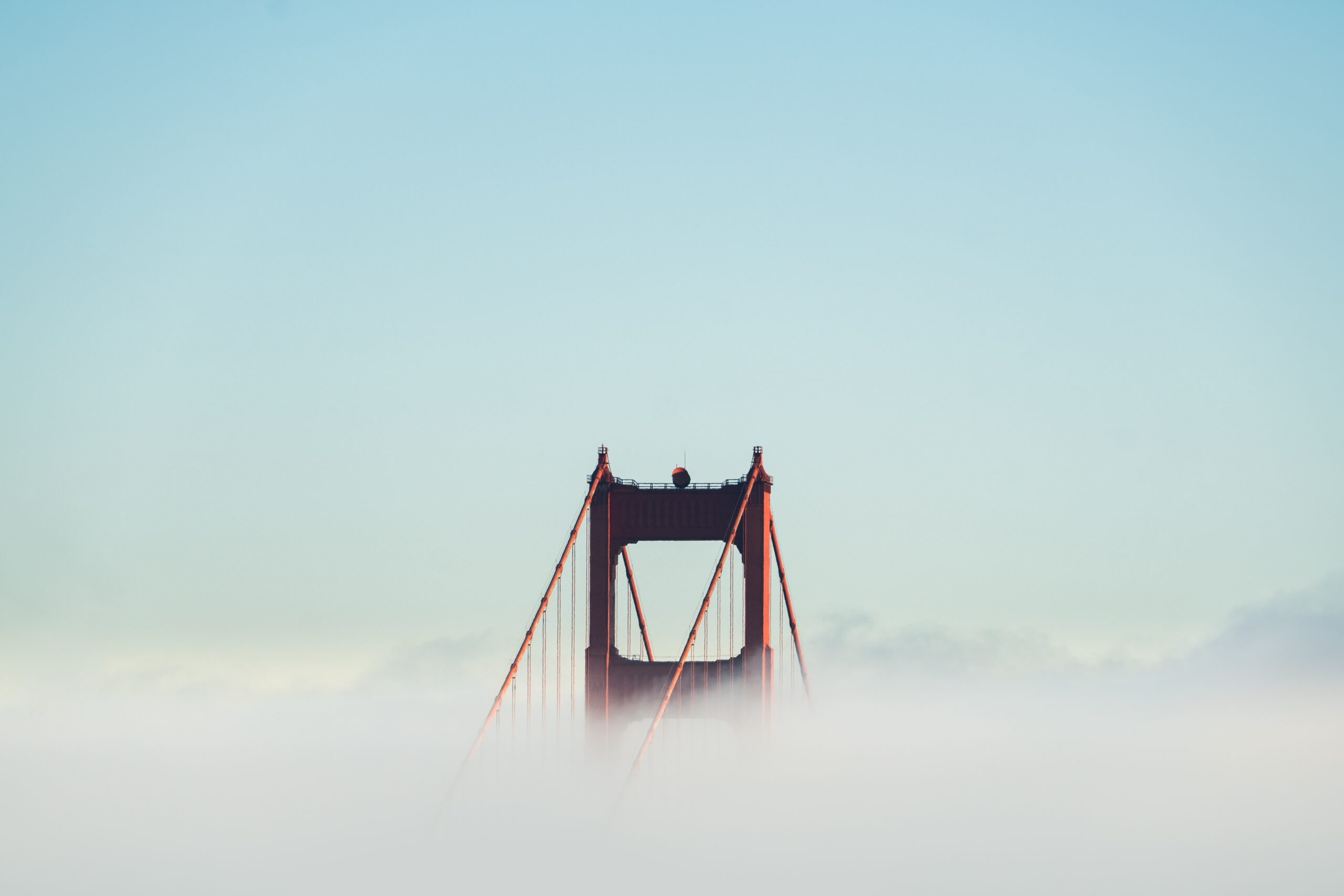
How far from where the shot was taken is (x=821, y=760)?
259 feet

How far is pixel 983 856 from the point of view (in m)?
97.4

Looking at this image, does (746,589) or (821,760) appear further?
(821,760)

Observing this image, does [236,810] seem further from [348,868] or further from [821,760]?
[821,760]

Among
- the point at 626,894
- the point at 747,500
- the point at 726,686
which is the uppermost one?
the point at 747,500

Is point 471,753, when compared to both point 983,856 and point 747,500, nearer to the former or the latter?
point 747,500

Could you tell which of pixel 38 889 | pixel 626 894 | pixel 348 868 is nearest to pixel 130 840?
pixel 38 889

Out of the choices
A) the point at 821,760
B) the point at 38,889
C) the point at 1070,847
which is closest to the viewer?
the point at 821,760

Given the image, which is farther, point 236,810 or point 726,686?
point 236,810

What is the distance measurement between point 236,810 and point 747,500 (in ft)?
142

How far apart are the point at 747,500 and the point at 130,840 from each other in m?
48.5

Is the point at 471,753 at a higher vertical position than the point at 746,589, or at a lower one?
lower

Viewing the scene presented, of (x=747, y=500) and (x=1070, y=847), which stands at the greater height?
(x=747, y=500)

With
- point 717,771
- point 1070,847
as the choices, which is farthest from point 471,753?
point 1070,847

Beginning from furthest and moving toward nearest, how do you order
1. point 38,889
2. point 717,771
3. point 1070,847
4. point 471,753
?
point 1070,847 → point 38,889 → point 717,771 → point 471,753
